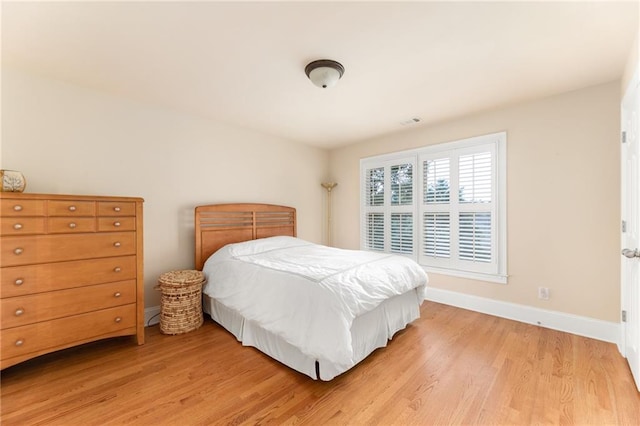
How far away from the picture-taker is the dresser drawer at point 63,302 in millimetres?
1860

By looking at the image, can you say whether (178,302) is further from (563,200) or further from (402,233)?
(563,200)

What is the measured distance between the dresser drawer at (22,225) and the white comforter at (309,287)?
1425 mm

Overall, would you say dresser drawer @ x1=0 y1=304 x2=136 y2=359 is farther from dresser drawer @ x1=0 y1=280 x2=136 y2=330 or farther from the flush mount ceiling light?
the flush mount ceiling light

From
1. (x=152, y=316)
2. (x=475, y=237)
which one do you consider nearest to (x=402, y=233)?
(x=475, y=237)

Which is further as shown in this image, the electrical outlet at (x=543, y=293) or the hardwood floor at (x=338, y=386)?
the electrical outlet at (x=543, y=293)

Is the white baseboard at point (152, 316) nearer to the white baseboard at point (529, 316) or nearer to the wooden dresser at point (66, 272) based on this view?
the white baseboard at point (529, 316)

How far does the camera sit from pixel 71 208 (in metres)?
2.11

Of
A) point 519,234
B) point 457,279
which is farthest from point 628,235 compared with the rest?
point 457,279

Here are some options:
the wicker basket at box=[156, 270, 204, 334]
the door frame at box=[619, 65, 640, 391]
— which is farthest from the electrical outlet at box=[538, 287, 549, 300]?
the wicker basket at box=[156, 270, 204, 334]

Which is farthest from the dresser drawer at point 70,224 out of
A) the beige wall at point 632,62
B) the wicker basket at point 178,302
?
the beige wall at point 632,62

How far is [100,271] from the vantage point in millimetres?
2234

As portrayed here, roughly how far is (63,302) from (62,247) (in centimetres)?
42

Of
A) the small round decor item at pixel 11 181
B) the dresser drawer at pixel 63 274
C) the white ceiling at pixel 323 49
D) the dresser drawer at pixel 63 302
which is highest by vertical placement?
the white ceiling at pixel 323 49

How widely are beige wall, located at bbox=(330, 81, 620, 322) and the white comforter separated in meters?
1.22
